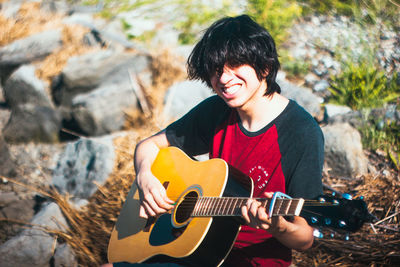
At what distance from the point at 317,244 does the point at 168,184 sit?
115 cm

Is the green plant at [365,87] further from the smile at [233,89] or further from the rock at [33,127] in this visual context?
the rock at [33,127]

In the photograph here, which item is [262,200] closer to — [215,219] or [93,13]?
[215,219]

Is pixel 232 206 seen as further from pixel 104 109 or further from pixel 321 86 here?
pixel 104 109

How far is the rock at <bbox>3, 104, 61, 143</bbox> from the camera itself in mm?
4652

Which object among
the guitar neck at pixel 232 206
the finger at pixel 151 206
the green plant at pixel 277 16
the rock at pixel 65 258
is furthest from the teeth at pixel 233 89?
the green plant at pixel 277 16

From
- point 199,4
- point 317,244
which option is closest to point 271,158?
point 317,244

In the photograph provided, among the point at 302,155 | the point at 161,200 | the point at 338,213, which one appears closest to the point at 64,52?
the point at 161,200

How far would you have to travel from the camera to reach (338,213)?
1.31 meters

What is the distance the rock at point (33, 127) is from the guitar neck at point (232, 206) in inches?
134

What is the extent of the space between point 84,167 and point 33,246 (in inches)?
36.7

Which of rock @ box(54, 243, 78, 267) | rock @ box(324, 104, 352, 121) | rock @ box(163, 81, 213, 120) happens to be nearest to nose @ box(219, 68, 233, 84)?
rock @ box(324, 104, 352, 121)

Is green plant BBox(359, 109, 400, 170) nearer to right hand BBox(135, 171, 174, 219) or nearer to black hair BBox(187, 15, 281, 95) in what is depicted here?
black hair BBox(187, 15, 281, 95)

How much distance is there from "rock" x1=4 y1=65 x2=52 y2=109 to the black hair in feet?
12.0

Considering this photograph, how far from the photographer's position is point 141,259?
1.99 metres
